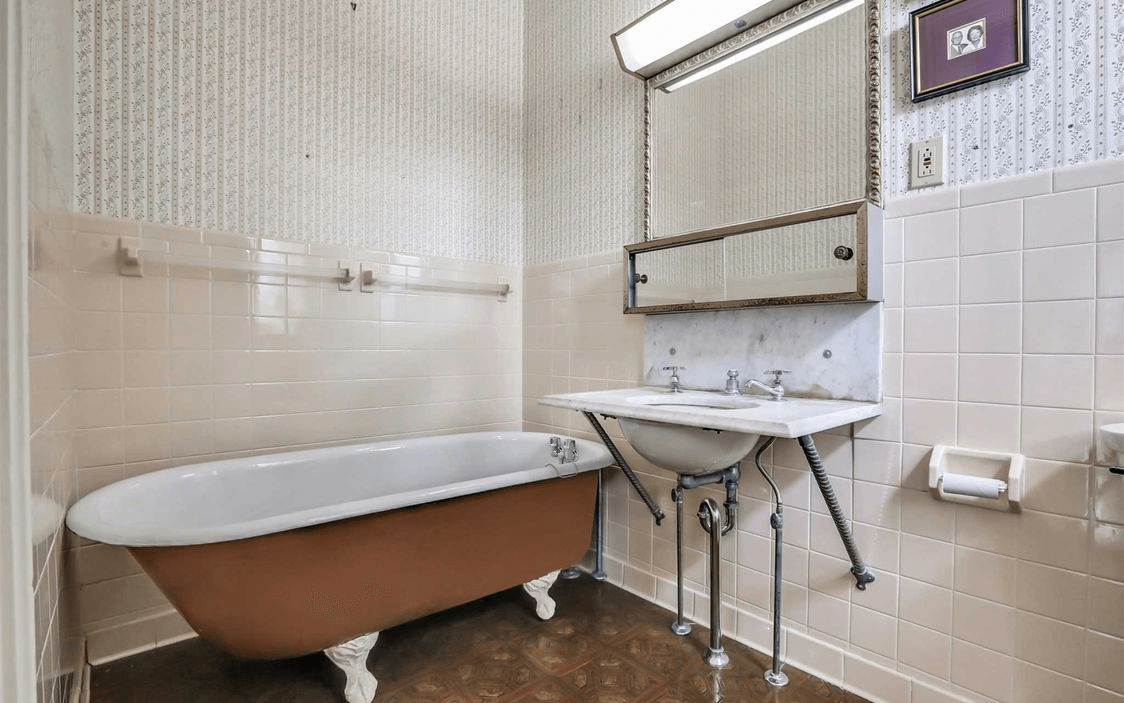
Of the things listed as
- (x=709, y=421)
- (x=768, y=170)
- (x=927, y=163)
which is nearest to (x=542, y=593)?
(x=709, y=421)

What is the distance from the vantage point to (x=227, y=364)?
1.88m

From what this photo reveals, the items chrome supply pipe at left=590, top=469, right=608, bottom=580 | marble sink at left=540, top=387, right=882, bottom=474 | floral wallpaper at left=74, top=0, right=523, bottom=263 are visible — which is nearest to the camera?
marble sink at left=540, top=387, right=882, bottom=474

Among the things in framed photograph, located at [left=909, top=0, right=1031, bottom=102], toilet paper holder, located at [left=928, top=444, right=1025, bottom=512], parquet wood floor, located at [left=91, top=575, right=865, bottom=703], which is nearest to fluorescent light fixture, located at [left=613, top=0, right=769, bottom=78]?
framed photograph, located at [left=909, top=0, right=1031, bottom=102]

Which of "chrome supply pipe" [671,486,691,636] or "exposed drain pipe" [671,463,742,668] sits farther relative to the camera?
"chrome supply pipe" [671,486,691,636]

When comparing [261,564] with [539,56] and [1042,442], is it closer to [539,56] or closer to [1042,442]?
[1042,442]

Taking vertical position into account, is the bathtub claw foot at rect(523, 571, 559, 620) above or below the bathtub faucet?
below

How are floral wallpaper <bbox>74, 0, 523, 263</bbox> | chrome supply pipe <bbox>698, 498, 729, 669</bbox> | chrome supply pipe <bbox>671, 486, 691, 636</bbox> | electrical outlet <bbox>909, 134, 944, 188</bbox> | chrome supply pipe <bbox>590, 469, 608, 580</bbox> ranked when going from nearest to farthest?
1. electrical outlet <bbox>909, 134, 944, 188</bbox>
2. chrome supply pipe <bbox>698, 498, 729, 669</bbox>
3. floral wallpaper <bbox>74, 0, 523, 263</bbox>
4. chrome supply pipe <bbox>671, 486, 691, 636</bbox>
5. chrome supply pipe <bbox>590, 469, 608, 580</bbox>

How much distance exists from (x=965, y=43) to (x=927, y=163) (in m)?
0.28

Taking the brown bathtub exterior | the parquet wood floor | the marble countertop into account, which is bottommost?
the parquet wood floor

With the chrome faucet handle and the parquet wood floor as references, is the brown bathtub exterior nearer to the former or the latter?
the parquet wood floor

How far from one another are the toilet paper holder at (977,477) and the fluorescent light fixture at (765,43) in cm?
125

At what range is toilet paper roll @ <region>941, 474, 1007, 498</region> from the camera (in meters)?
1.22

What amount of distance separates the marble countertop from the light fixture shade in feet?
3.97

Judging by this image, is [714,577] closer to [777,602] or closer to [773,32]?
[777,602]
